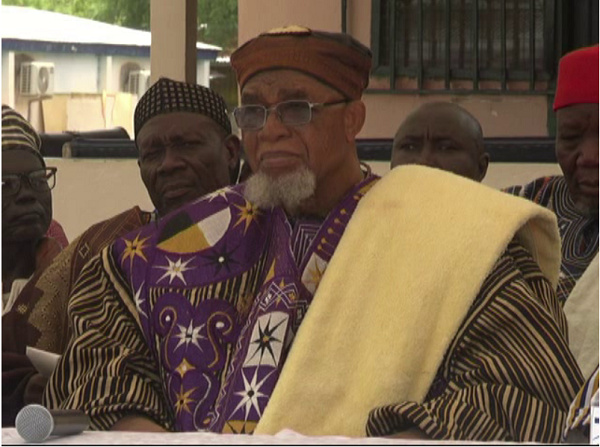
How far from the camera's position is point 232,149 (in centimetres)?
536

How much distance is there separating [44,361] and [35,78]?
23.8m

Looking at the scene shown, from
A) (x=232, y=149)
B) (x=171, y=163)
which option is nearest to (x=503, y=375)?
(x=171, y=163)

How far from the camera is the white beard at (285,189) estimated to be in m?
4.12

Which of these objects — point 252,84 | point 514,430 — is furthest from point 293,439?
point 252,84

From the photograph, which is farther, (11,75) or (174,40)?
(11,75)

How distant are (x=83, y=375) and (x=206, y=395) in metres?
0.31

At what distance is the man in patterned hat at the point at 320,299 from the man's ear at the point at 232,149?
986 mm

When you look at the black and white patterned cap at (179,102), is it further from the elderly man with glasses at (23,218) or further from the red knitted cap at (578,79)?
the red knitted cap at (578,79)

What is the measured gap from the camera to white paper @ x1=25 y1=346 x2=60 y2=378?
14.9ft

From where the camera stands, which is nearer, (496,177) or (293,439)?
(293,439)

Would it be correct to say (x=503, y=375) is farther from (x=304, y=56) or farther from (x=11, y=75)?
(x=11, y=75)

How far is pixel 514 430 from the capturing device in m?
3.65

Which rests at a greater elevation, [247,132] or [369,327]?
[247,132]

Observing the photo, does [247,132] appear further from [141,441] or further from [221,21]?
[221,21]
